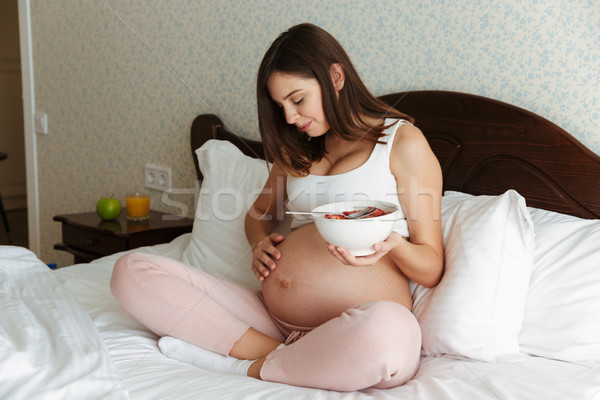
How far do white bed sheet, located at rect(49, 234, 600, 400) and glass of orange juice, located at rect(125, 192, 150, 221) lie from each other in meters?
0.98

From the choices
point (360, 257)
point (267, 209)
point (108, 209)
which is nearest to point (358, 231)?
point (360, 257)

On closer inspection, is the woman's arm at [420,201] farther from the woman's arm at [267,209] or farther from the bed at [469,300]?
the woman's arm at [267,209]

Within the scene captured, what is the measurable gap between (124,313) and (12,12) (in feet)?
12.2

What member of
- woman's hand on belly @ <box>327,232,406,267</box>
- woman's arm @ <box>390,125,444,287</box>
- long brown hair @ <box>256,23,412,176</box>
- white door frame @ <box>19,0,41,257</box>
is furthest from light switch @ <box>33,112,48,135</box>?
woman's hand on belly @ <box>327,232,406,267</box>

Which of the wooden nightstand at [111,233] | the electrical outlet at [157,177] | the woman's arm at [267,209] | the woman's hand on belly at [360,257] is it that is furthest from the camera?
the electrical outlet at [157,177]

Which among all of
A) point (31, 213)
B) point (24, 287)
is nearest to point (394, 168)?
point (24, 287)

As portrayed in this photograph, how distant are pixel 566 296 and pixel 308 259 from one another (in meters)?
0.51

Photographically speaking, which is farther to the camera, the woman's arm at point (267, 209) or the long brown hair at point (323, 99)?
the woman's arm at point (267, 209)

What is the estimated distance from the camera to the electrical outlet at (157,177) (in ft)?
7.74

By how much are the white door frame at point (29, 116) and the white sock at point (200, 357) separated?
6.88 feet

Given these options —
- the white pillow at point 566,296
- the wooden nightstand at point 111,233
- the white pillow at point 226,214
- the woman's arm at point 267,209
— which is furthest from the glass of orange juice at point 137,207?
the white pillow at point 566,296

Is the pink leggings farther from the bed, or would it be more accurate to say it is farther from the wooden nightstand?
the wooden nightstand

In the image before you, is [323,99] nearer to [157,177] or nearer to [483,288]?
[483,288]

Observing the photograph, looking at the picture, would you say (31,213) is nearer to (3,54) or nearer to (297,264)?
(3,54)
